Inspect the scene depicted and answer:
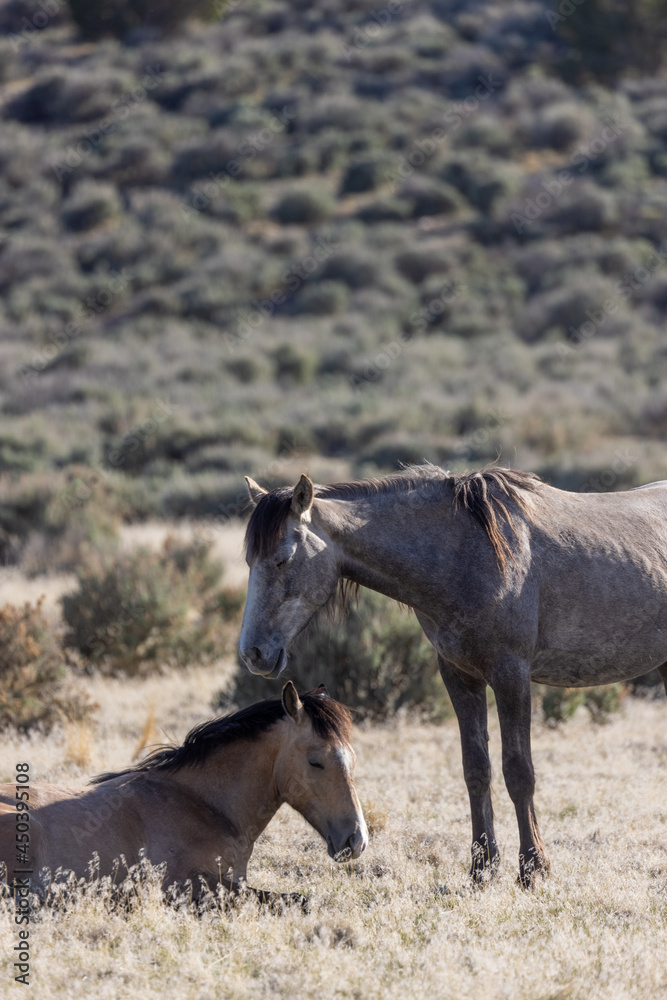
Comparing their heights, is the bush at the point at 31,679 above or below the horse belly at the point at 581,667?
below

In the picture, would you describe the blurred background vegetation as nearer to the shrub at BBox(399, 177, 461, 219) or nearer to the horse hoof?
the shrub at BBox(399, 177, 461, 219)

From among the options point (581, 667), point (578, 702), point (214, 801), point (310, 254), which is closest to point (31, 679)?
point (214, 801)

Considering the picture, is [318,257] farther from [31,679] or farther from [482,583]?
[482,583]

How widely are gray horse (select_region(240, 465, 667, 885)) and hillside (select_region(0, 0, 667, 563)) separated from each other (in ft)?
32.9

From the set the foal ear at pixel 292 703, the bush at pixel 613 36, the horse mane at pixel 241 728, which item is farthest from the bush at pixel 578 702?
the bush at pixel 613 36

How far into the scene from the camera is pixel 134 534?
1472 centimetres

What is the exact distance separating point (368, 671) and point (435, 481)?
382 cm

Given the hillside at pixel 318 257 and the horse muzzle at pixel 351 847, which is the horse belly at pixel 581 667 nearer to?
the horse muzzle at pixel 351 847

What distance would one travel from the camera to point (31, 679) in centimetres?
827

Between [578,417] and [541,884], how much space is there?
58.0 ft

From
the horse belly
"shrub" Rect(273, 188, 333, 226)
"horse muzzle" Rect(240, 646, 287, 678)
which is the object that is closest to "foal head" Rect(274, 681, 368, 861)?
"horse muzzle" Rect(240, 646, 287, 678)

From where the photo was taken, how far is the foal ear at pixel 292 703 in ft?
15.0

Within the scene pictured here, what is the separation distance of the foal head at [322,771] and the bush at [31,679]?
368 centimetres

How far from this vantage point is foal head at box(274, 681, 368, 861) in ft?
14.4
